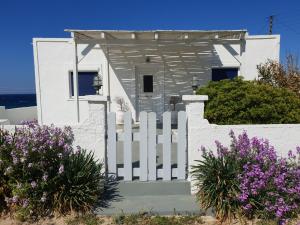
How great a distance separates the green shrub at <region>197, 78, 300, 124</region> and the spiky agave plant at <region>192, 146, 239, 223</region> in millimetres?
1848

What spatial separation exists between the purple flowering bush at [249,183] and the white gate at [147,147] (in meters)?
0.55

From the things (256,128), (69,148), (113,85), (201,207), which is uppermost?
(113,85)

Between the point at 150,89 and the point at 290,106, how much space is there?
6224 mm

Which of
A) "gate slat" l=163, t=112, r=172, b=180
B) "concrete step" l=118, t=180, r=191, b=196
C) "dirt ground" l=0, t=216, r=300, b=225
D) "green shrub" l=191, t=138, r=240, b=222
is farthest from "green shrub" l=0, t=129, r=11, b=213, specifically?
"green shrub" l=191, t=138, r=240, b=222

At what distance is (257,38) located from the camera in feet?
34.3

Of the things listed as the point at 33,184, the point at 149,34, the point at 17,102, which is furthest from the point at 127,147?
the point at 17,102

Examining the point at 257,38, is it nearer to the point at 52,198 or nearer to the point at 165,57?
the point at 165,57

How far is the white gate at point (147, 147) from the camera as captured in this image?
490 cm

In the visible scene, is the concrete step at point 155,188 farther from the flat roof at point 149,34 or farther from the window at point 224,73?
the window at point 224,73

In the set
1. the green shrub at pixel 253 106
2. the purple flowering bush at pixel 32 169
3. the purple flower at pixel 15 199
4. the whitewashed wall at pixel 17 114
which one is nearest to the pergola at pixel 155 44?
the green shrub at pixel 253 106

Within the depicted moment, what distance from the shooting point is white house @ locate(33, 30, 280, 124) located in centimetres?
1055

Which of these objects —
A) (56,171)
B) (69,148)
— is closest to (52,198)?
(56,171)

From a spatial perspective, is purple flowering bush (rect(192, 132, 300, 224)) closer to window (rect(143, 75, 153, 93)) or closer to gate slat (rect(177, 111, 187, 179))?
gate slat (rect(177, 111, 187, 179))

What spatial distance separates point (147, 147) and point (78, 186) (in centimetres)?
137
